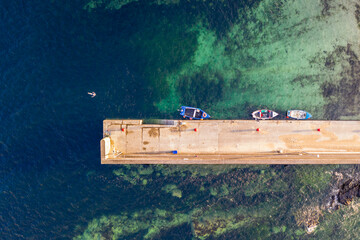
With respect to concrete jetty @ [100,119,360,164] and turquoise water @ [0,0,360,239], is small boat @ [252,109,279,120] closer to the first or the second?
concrete jetty @ [100,119,360,164]

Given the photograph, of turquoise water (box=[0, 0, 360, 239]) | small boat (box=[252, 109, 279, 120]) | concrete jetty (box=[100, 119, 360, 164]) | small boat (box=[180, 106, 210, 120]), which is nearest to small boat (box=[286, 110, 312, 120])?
concrete jetty (box=[100, 119, 360, 164])

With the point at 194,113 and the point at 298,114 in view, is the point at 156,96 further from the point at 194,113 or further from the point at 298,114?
the point at 298,114

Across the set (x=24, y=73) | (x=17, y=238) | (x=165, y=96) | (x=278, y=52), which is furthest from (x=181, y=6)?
(x=17, y=238)

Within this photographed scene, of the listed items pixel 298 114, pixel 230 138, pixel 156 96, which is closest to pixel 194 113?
pixel 156 96

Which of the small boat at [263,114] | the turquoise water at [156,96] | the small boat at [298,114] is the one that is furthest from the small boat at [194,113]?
the small boat at [298,114]

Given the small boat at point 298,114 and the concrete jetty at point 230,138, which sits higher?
the small boat at point 298,114

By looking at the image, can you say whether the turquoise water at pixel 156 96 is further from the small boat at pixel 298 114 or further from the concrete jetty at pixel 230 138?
the concrete jetty at pixel 230 138

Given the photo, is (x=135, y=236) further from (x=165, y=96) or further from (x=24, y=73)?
(x=24, y=73)
